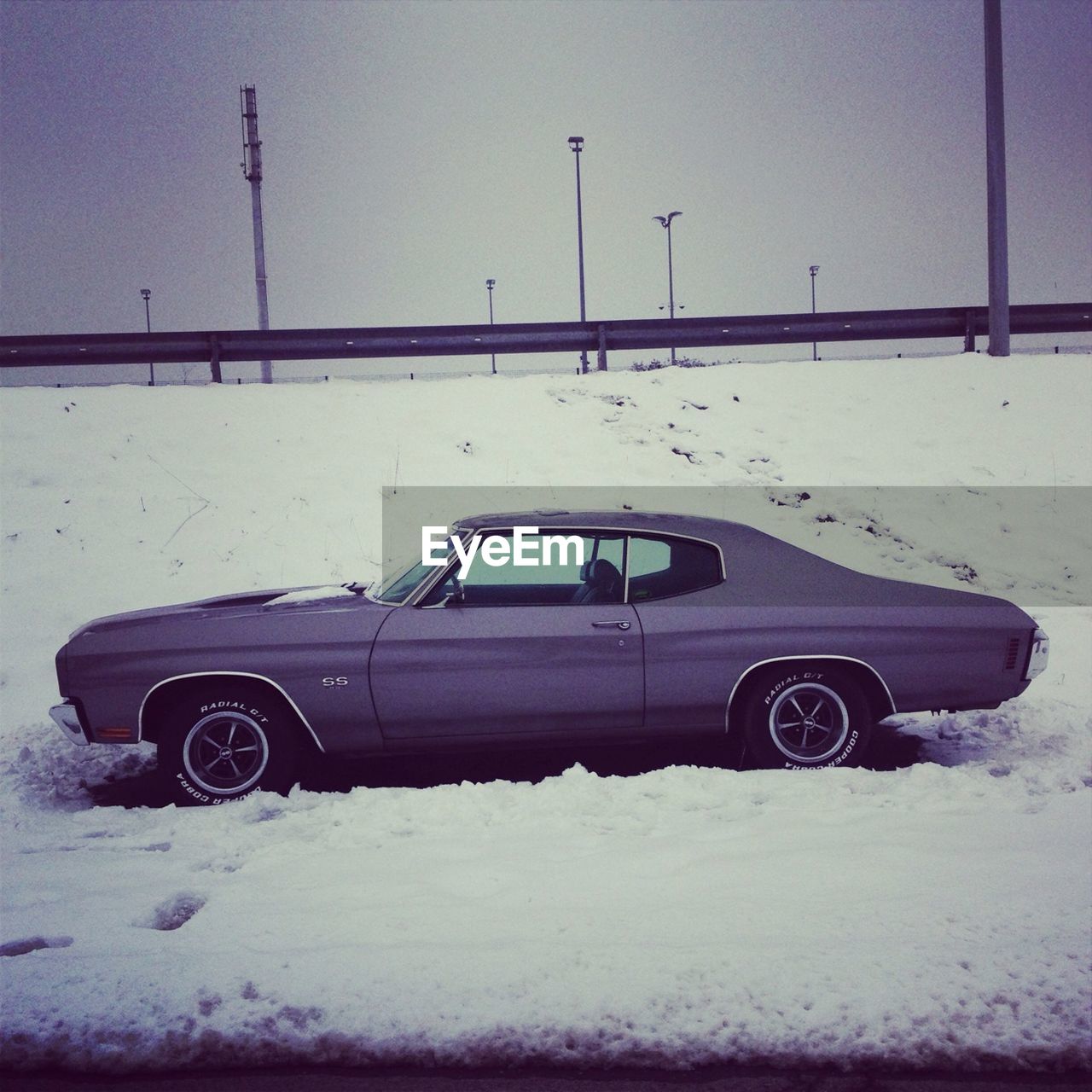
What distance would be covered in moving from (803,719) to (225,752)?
112 inches

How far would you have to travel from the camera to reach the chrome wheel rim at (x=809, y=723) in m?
4.66

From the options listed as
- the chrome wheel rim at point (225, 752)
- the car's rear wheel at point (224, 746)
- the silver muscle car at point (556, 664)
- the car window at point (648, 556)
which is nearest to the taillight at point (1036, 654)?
the silver muscle car at point (556, 664)

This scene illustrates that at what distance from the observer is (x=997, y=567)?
29.4ft

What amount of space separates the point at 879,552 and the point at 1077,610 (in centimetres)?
181

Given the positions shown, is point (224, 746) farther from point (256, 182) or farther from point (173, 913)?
point (256, 182)

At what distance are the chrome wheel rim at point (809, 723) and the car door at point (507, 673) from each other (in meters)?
0.73

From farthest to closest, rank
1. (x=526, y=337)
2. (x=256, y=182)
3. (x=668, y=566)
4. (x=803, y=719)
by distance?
1. (x=256, y=182)
2. (x=526, y=337)
3. (x=668, y=566)
4. (x=803, y=719)

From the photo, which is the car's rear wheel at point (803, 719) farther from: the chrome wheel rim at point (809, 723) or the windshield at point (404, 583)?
the windshield at point (404, 583)

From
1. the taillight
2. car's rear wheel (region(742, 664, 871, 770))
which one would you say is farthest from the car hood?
the taillight

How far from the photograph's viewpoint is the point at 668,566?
480 centimetres

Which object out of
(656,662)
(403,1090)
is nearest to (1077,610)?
(656,662)

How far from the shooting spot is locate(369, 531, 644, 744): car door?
4480mm

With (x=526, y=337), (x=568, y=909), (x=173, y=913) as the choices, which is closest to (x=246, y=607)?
(x=173, y=913)

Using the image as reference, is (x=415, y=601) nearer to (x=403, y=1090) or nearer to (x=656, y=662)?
(x=656, y=662)
